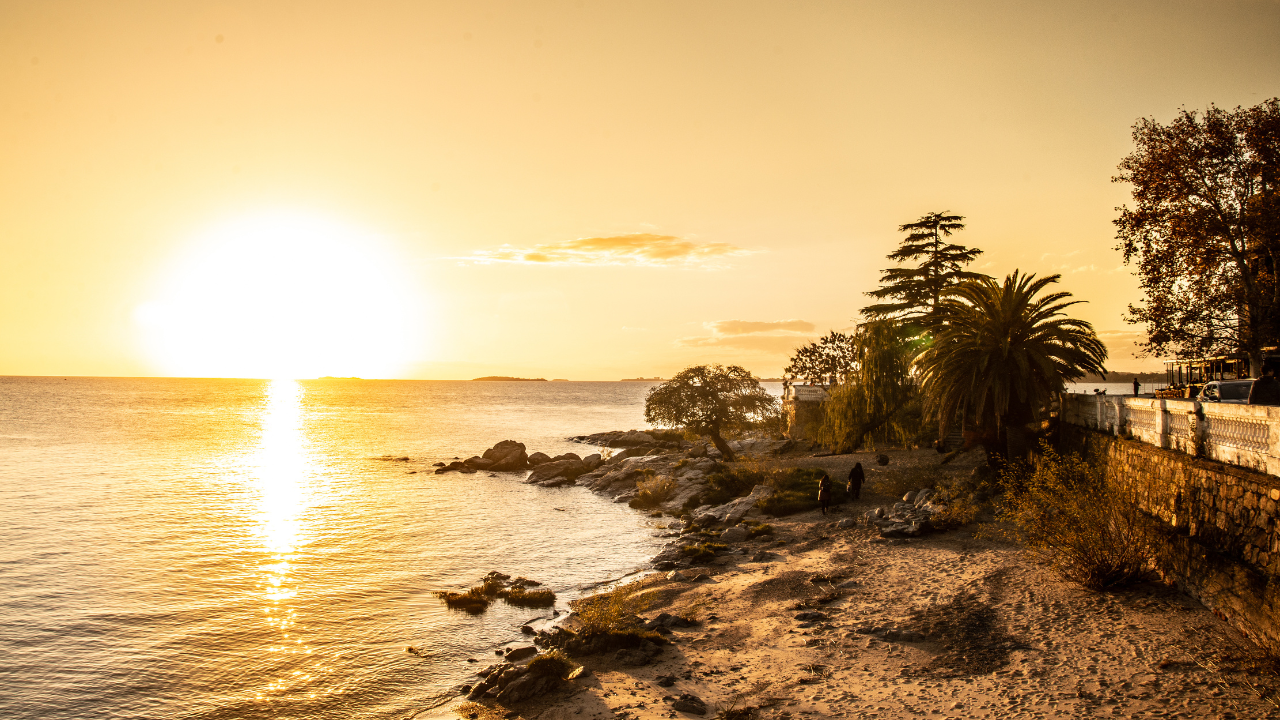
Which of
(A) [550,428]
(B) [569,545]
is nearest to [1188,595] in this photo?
(B) [569,545]

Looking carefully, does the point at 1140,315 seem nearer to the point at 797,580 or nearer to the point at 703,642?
the point at 797,580

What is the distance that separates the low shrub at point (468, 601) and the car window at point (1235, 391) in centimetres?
2175

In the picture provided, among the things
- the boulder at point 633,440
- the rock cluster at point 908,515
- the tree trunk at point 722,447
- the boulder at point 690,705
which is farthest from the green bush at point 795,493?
the boulder at point 633,440

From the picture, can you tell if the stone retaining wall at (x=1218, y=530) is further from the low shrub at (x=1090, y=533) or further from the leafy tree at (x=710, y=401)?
the leafy tree at (x=710, y=401)

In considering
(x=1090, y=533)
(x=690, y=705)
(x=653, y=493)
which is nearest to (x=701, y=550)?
(x=690, y=705)

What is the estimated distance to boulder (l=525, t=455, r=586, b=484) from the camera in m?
49.2

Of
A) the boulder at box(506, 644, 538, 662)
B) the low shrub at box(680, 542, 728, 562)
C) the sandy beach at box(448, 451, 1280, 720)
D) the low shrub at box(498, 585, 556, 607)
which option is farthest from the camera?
the low shrub at box(680, 542, 728, 562)

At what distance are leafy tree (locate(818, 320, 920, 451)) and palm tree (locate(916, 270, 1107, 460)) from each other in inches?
647

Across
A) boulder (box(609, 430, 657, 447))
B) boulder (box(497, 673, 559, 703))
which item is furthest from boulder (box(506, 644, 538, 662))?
boulder (box(609, 430, 657, 447))

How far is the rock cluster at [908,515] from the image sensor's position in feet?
71.8

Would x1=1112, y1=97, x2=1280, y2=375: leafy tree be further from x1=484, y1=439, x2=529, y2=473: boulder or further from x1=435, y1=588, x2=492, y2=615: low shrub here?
x1=484, y1=439, x2=529, y2=473: boulder

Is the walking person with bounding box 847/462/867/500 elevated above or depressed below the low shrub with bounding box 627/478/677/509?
above

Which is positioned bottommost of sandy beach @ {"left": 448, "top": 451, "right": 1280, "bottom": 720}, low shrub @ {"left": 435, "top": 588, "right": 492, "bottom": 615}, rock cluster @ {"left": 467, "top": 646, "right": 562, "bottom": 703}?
low shrub @ {"left": 435, "top": 588, "right": 492, "bottom": 615}

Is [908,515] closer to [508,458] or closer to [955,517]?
[955,517]
